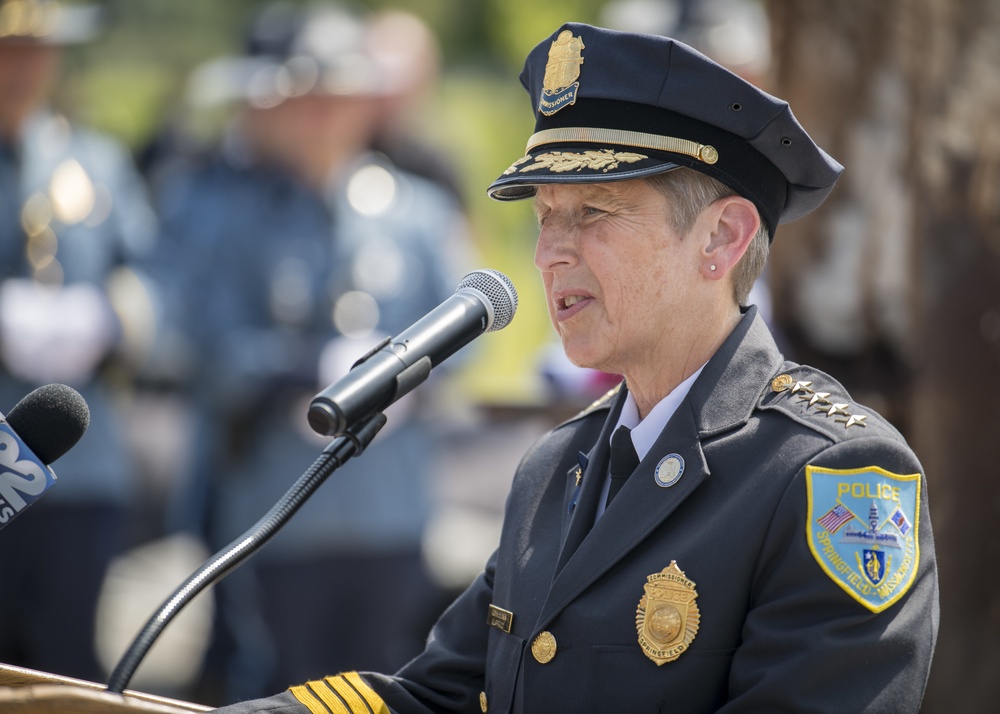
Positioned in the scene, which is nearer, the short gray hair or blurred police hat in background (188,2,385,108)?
the short gray hair

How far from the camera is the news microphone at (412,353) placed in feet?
6.01

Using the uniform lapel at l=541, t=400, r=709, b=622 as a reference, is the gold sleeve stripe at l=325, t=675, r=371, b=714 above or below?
below

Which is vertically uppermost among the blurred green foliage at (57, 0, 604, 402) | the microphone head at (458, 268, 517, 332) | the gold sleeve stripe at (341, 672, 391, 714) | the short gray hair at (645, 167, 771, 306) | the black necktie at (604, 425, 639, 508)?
the blurred green foliage at (57, 0, 604, 402)

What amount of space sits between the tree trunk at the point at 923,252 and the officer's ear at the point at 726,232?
1.98m

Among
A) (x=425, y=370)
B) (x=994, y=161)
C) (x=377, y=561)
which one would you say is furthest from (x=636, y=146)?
(x=377, y=561)

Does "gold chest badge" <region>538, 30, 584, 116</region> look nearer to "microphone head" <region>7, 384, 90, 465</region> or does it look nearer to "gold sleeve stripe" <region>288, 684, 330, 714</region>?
"microphone head" <region>7, 384, 90, 465</region>

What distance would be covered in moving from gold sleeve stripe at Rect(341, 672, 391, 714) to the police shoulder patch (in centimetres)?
87

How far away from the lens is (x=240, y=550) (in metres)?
1.96

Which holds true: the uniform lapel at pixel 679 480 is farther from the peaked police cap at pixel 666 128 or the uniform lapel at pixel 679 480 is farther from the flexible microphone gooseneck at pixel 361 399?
the flexible microphone gooseneck at pixel 361 399

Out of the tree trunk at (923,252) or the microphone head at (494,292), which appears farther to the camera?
the tree trunk at (923,252)

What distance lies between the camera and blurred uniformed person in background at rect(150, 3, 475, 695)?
5.42 meters

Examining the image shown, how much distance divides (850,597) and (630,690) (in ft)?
1.23

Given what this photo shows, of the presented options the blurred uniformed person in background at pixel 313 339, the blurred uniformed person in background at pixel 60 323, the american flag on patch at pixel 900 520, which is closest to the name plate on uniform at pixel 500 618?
the american flag on patch at pixel 900 520

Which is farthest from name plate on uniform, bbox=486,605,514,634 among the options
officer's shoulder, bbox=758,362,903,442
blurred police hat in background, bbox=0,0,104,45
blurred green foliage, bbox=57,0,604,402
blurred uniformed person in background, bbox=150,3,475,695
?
blurred green foliage, bbox=57,0,604,402
